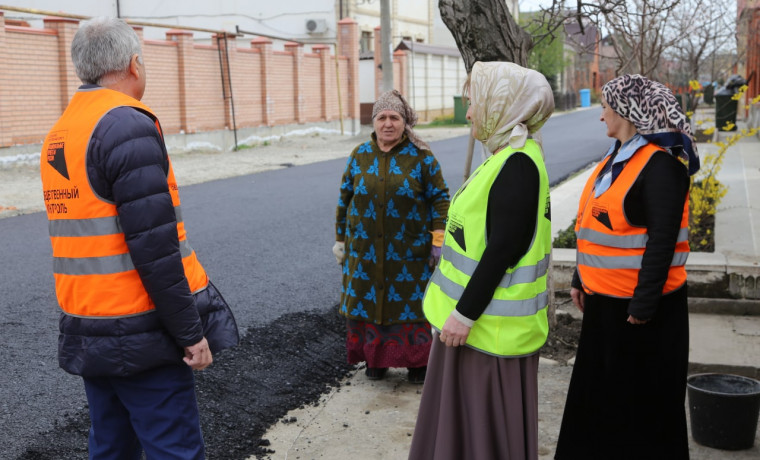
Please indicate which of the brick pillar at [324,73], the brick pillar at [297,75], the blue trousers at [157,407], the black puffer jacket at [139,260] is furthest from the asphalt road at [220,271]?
the brick pillar at [324,73]

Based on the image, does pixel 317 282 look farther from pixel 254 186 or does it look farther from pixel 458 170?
pixel 458 170

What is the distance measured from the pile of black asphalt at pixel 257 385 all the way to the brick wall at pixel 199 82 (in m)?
13.3

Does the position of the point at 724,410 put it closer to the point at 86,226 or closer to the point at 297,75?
the point at 86,226

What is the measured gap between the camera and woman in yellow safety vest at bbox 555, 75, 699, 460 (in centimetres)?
331

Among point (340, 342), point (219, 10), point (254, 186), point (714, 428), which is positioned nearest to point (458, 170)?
point (254, 186)

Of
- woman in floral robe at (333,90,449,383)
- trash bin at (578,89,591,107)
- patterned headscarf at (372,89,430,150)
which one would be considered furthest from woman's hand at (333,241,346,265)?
trash bin at (578,89,591,107)

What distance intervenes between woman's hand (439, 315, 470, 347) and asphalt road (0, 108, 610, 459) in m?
2.20

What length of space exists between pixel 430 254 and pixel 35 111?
15.3 m

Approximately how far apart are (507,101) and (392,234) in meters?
2.06

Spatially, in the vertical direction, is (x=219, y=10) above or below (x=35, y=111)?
above

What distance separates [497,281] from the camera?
9.47ft

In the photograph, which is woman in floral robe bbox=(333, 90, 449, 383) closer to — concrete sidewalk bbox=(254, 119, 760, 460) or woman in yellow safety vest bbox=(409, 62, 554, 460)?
concrete sidewalk bbox=(254, 119, 760, 460)

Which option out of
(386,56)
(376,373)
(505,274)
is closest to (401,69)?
(386,56)

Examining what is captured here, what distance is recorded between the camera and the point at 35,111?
59.5 feet
